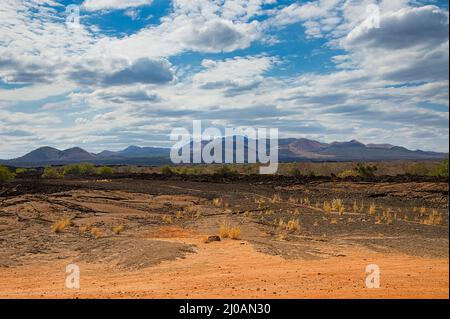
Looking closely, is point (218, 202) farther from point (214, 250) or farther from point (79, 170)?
point (79, 170)

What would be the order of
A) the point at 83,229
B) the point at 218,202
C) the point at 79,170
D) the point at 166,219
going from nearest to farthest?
1. the point at 83,229
2. the point at 166,219
3. the point at 218,202
4. the point at 79,170

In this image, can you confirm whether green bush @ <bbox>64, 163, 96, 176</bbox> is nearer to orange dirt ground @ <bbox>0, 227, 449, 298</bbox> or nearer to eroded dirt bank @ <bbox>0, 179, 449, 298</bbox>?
eroded dirt bank @ <bbox>0, 179, 449, 298</bbox>

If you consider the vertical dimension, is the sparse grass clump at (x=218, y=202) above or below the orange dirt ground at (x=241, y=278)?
below

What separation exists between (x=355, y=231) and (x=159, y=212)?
13044 mm

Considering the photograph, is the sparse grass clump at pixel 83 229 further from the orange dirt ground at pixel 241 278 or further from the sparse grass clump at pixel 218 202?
the sparse grass clump at pixel 218 202

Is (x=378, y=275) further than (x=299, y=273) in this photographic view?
No

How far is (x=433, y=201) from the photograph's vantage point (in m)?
35.6

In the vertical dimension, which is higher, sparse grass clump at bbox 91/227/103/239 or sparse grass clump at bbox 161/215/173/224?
sparse grass clump at bbox 91/227/103/239

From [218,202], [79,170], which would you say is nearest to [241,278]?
[218,202]

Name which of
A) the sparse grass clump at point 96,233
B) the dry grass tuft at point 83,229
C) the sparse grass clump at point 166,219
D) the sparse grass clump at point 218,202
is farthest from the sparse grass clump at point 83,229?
the sparse grass clump at point 218,202

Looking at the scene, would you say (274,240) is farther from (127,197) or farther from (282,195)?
(282,195)

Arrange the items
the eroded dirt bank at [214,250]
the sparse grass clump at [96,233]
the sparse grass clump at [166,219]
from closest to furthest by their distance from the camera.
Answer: the eroded dirt bank at [214,250] → the sparse grass clump at [96,233] → the sparse grass clump at [166,219]

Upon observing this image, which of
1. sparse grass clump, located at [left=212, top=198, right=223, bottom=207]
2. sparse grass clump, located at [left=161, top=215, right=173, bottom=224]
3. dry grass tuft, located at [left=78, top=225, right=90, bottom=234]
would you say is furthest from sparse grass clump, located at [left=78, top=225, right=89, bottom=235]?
sparse grass clump, located at [left=212, top=198, right=223, bottom=207]
